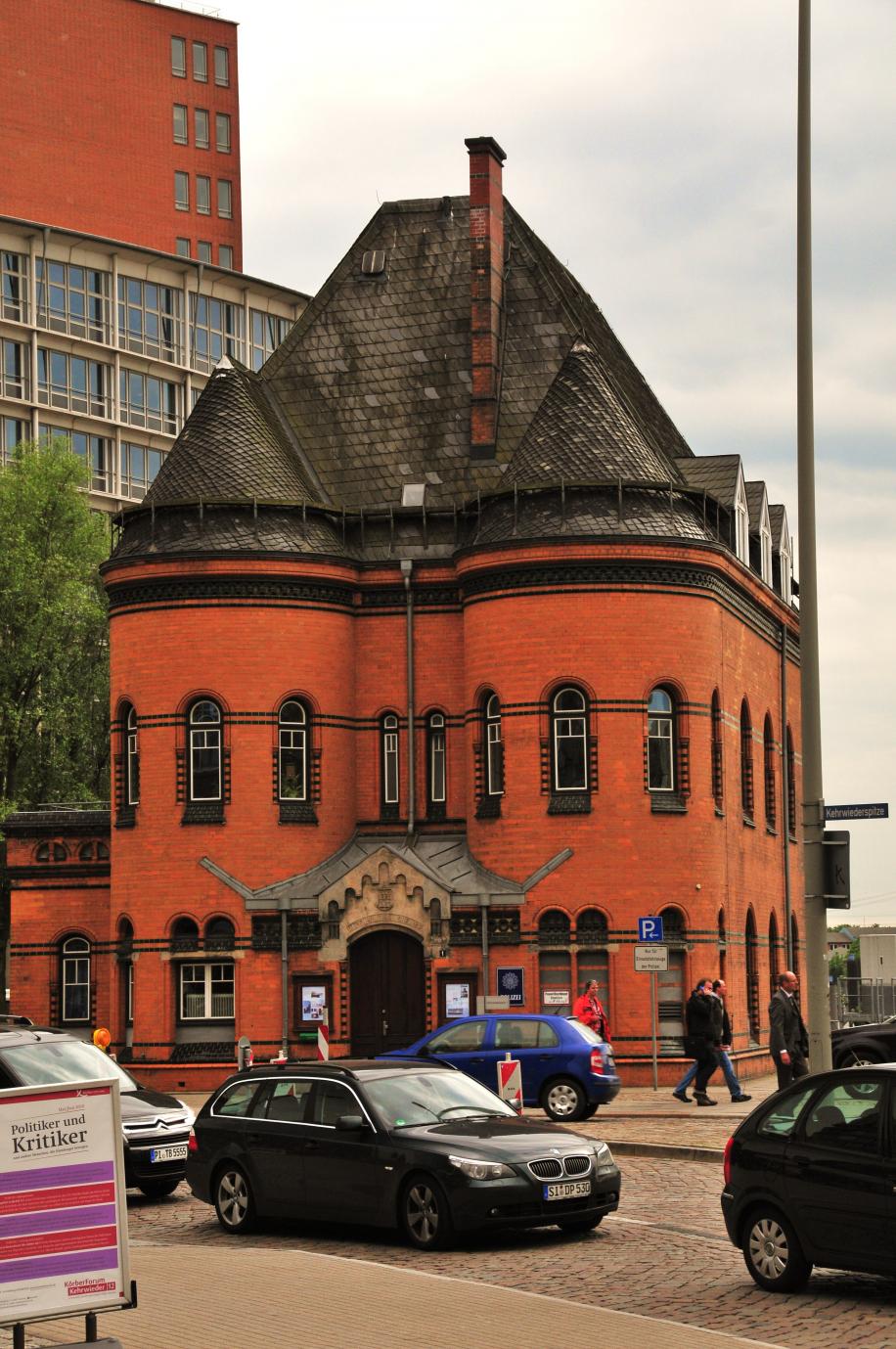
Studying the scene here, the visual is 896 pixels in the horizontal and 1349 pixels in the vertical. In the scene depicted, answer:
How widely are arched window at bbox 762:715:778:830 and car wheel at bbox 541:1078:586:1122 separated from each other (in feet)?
57.8

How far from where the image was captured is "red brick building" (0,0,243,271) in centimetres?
9444

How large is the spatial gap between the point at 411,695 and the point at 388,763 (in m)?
1.39

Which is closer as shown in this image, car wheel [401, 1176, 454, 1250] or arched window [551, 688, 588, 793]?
car wheel [401, 1176, 454, 1250]

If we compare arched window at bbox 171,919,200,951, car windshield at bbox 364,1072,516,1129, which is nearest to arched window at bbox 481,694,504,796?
arched window at bbox 171,919,200,951

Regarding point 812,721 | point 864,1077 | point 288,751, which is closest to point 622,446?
point 288,751

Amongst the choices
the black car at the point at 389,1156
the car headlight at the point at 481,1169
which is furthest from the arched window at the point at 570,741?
the car headlight at the point at 481,1169

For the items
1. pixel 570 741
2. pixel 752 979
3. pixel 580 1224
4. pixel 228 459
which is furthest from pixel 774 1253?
pixel 752 979

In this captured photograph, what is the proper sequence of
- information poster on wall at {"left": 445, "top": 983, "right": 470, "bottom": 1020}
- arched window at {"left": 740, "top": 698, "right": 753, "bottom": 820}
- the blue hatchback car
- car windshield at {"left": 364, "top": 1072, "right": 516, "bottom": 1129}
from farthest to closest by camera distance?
arched window at {"left": 740, "top": 698, "right": 753, "bottom": 820}
information poster on wall at {"left": 445, "top": 983, "right": 470, "bottom": 1020}
the blue hatchback car
car windshield at {"left": 364, "top": 1072, "right": 516, "bottom": 1129}

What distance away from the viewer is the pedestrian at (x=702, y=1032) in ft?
101

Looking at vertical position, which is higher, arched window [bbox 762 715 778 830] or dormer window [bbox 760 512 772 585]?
dormer window [bbox 760 512 772 585]

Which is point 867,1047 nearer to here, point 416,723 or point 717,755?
point 717,755

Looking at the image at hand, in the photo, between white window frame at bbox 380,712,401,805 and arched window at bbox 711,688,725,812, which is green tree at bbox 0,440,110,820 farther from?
arched window at bbox 711,688,725,812

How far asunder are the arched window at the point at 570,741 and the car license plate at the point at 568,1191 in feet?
66.7

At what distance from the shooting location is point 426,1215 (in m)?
17.0
